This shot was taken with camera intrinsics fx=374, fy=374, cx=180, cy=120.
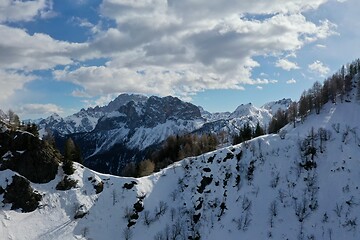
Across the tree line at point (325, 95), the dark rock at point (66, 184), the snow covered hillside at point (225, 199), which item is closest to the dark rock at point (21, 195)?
the snow covered hillside at point (225, 199)

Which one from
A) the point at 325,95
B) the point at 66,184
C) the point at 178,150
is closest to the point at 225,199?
the point at 66,184

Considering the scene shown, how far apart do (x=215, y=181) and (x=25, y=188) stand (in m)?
42.0

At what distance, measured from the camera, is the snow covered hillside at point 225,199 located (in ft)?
244

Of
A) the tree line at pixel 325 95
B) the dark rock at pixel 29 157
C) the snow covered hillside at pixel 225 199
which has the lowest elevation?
the snow covered hillside at pixel 225 199

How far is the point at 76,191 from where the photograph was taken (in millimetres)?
82750

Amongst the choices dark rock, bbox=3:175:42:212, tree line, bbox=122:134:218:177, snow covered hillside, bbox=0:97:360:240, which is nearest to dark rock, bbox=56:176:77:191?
snow covered hillside, bbox=0:97:360:240

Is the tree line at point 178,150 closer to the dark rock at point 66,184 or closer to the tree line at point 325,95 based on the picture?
the tree line at point 325,95

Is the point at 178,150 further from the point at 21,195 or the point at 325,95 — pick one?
the point at 21,195

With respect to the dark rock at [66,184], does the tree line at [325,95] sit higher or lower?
higher

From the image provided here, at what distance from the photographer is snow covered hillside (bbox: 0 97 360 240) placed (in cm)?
7431

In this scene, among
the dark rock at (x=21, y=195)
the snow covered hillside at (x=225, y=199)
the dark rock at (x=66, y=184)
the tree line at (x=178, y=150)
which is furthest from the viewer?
the tree line at (x=178, y=150)

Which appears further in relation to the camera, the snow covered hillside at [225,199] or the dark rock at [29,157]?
the dark rock at [29,157]

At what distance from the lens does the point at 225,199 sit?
83.4m

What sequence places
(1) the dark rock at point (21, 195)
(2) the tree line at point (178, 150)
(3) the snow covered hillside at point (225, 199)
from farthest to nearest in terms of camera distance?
(2) the tree line at point (178, 150) → (1) the dark rock at point (21, 195) → (3) the snow covered hillside at point (225, 199)
